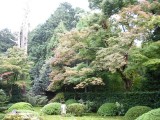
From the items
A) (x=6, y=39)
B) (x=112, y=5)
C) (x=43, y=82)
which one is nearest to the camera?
(x=112, y=5)

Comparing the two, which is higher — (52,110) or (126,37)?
(126,37)

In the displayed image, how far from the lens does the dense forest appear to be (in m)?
18.9

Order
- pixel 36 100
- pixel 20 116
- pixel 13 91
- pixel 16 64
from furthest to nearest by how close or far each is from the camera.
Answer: pixel 36 100 < pixel 13 91 < pixel 16 64 < pixel 20 116

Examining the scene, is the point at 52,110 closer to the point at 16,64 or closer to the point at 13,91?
the point at 16,64

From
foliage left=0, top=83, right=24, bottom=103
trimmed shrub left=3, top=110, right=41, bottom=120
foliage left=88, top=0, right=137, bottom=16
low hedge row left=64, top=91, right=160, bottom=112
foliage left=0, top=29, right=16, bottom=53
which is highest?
foliage left=0, top=29, right=16, bottom=53

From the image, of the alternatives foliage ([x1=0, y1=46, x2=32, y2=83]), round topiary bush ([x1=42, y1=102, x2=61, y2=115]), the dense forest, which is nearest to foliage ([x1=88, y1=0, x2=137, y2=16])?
the dense forest

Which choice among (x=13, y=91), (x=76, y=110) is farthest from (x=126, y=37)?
(x=13, y=91)

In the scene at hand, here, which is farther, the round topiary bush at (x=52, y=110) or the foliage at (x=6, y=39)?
the foliage at (x=6, y=39)

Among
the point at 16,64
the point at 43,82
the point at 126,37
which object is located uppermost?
the point at 126,37

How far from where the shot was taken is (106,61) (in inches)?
858

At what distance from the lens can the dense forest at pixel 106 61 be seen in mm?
18938

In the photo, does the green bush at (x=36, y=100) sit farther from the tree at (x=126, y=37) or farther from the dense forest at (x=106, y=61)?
the tree at (x=126, y=37)

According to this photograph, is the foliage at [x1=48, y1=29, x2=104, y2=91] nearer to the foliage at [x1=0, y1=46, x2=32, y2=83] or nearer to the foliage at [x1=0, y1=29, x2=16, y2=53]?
the foliage at [x1=0, y1=46, x2=32, y2=83]

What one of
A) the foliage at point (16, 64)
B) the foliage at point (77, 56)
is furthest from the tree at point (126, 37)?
the foliage at point (16, 64)
